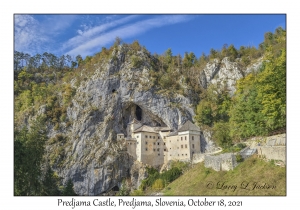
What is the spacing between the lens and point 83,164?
4912 cm

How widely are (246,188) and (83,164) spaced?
108ft

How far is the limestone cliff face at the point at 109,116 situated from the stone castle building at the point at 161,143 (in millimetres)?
1800

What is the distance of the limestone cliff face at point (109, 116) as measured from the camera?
4856cm

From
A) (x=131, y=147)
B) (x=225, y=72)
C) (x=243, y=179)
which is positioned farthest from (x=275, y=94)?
(x=225, y=72)

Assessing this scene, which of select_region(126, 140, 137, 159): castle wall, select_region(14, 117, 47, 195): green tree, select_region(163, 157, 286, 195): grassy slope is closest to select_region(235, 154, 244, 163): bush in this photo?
select_region(163, 157, 286, 195): grassy slope

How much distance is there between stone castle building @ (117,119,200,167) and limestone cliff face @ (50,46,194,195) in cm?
180

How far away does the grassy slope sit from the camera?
830 inches

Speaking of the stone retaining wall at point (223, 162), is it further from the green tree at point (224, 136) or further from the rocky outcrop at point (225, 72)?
the rocky outcrop at point (225, 72)

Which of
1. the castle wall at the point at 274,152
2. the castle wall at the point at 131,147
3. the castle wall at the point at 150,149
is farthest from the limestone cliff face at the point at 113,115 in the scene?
the castle wall at the point at 274,152

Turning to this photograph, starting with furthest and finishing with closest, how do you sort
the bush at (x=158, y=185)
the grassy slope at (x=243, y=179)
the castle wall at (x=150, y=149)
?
the castle wall at (x=150, y=149), the bush at (x=158, y=185), the grassy slope at (x=243, y=179)

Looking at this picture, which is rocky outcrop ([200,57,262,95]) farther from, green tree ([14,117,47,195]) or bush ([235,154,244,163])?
green tree ([14,117,47,195])

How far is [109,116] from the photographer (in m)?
53.2
